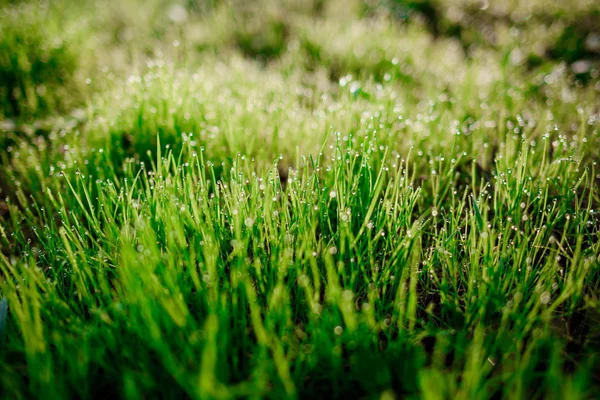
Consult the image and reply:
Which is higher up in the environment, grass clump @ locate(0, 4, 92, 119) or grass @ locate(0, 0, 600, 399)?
grass clump @ locate(0, 4, 92, 119)

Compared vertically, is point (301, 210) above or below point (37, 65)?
below

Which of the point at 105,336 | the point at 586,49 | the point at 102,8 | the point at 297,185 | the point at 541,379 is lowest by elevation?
the point at 541,379

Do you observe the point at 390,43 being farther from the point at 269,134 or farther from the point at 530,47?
the point at 269,134

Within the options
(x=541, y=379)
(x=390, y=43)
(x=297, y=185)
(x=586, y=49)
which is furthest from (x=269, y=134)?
(x=586, y=49)

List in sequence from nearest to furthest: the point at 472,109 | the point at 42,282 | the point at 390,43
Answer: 1. the point at 42,282
2. the point at 472,109
3. the point at 390,43

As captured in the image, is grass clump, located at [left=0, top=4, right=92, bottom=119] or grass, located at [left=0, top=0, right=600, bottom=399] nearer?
grass, located at [left=0, top=0, right=600, bottom=399]

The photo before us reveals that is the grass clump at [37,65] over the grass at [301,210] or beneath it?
over

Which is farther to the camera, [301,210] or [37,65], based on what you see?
[37,65]

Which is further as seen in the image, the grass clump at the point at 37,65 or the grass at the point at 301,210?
the grass clump at the point at 37,65
